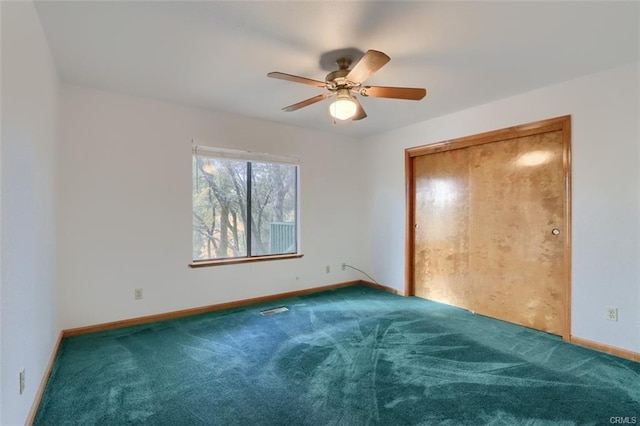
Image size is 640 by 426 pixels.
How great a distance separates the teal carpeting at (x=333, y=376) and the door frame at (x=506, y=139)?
0.64m

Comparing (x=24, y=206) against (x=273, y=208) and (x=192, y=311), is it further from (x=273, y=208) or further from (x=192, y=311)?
(x=273, y=208)

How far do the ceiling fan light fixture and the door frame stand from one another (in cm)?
197

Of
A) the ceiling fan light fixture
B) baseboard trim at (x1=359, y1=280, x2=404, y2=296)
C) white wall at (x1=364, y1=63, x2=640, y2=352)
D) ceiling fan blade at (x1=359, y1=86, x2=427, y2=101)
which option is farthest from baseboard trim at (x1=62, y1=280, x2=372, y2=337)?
ceiling fan blade at (x1=359, y1=86, x2=427, y2=101)

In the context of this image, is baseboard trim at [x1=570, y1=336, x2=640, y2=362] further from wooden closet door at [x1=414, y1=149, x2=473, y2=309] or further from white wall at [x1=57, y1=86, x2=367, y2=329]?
white wall at [x1=57, y1=86, x2=367, y2=329]

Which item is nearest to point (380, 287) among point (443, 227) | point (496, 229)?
point (443, 227)

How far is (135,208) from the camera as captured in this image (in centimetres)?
337

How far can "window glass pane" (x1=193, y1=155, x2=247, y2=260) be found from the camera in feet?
12.7

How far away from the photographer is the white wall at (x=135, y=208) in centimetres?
307

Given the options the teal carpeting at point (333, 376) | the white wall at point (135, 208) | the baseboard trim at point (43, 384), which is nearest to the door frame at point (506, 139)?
the teal carpeting at point (333, 376)

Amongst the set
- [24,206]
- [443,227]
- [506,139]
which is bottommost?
[443,227]

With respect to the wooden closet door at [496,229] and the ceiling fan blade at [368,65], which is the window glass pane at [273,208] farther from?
the ceiling fan blade at [368,65]

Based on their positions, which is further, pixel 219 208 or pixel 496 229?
pixel 219 208

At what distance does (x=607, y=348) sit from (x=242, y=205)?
13.1 ft

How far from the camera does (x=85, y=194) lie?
312 cm
